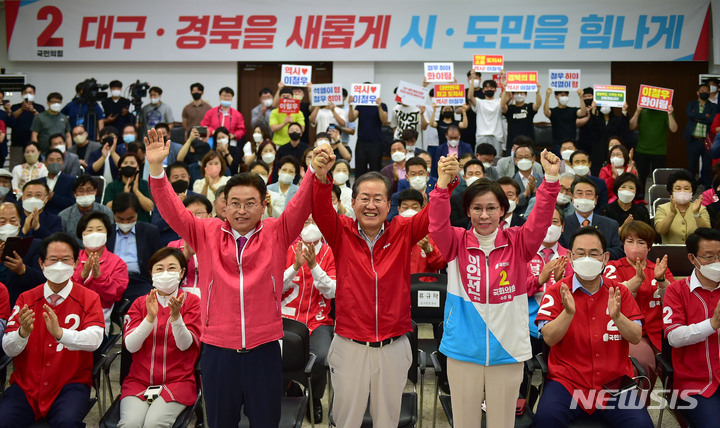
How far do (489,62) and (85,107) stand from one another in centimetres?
665

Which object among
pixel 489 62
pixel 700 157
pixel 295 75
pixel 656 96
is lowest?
pixel 700 157

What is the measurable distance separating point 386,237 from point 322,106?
705 centimetres

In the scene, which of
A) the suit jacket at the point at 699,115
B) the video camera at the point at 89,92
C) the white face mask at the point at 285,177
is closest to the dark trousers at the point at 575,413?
the white face mask at the point at 285,177

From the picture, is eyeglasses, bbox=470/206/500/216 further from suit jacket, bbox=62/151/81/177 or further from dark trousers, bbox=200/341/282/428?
suit jacket, bbox=62/151/81/177

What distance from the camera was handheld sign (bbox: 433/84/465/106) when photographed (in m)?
9.25

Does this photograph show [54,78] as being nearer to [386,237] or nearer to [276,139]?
[276,139]

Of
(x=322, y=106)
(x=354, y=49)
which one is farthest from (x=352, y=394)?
(x=354, y=49)

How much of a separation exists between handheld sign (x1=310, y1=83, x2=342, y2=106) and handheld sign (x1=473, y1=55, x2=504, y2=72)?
6.93 ft

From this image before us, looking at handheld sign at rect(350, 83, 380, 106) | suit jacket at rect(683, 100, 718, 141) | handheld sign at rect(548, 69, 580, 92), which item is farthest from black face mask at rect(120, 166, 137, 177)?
suit jacket at rect(683, 100, 718, 141)

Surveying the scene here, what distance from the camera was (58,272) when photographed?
153 inches

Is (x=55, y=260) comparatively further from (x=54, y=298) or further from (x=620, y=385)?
(x=620, y=385)

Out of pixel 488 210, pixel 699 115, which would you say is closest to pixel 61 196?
pixel 488 210

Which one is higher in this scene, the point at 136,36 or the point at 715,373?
the point at 136,36

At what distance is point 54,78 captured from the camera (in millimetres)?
12953
